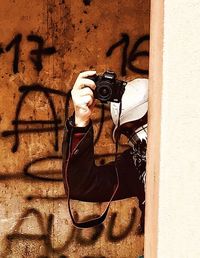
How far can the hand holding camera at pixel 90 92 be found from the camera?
255 centimetres

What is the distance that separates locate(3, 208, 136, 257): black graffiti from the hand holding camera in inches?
99.2

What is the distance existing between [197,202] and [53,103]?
11.1 ft

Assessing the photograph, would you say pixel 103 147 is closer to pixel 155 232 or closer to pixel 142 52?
pixel 142 52

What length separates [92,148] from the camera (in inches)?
108

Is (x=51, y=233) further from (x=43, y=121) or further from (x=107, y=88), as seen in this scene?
(x=107, y=88)

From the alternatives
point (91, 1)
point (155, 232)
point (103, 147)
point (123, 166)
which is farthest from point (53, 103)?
point (155, 232)

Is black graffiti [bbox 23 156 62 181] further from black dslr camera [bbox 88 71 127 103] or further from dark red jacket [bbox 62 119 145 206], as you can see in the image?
black dslr camera [bbox 88 71 127 103]

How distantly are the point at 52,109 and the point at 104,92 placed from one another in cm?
235

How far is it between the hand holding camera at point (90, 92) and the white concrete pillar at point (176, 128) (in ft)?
2.82

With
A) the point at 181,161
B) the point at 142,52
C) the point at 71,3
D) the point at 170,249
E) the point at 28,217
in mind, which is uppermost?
the point at 71,3

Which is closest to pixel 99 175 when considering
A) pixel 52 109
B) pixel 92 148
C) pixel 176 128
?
pixel 92 148

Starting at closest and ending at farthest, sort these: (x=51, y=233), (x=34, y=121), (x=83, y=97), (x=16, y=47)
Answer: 1. (x=83, y=97)
2. (x=16, y=47)
3. (x=34, y=121)
4. (x=51, y=233)

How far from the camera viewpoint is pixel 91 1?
4.79 metres

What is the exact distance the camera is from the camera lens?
2.63 metres
